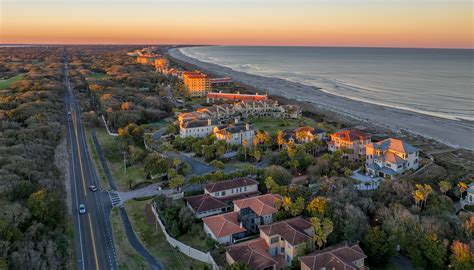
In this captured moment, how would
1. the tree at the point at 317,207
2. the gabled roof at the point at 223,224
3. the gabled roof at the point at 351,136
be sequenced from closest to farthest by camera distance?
the gabled roof at the point at 223,224
the tree at the point at 317,207
the gabled roof at the point at 351,136

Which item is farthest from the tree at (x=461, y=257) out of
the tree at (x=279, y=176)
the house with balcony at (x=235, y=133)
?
the house with balcony at (x=235, y=133)

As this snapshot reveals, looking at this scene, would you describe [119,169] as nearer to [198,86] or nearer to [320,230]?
[320,230]

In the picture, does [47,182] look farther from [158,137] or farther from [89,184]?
[158,137]

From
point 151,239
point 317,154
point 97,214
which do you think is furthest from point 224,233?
point 317,154

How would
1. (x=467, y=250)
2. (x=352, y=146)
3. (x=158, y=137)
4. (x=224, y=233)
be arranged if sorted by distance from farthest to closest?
1. (x=158, y=137)
2. (x=352, y=146)
3. (x=224, y=233)
4. (x=467, y=250)

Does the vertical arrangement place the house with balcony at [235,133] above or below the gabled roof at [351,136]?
below

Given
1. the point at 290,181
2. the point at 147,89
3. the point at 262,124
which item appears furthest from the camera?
the point at 147,89

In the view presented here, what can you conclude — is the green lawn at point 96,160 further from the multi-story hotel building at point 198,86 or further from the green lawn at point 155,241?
the multi-story hotel building at point 198,86

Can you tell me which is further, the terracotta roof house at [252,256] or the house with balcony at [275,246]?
the house with balcony at [275,246]
